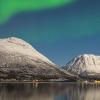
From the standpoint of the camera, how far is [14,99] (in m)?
102

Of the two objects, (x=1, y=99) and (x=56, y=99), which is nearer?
(x=1, y=99)

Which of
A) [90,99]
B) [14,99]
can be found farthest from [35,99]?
[90,99]

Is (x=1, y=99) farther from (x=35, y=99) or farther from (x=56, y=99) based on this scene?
(x=56, y=99)

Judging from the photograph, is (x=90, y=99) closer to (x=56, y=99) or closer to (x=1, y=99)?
(x=56, y=99)

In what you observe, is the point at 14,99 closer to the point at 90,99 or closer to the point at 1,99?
the point at 1,99

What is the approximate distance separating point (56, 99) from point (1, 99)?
20.8 meters

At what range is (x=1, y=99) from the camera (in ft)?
327

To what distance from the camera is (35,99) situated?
348 ft

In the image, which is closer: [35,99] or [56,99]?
[35,99]

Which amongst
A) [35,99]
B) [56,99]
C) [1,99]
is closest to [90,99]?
[56,99]

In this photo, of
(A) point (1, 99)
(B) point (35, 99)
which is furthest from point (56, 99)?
(A) point (1, 99)

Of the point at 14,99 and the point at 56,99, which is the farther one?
the point at 56,99

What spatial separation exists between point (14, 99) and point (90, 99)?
26.7 metres

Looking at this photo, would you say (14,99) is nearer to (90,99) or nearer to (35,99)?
(35,99)
